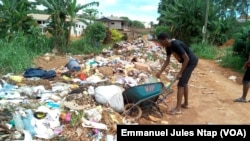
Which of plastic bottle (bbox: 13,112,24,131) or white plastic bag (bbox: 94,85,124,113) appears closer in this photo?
plastic bottle (bbox: 13,112,24,131)

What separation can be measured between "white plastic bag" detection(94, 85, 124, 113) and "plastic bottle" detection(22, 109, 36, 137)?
1318 mm

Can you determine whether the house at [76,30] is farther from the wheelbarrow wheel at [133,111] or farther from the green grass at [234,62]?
the wheelbarrow wheel at [133,111]

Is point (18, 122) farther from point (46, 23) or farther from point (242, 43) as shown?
point (46, 23)

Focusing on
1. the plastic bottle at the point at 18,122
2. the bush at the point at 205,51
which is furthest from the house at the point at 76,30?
the plastic bottle at the point at 18,122

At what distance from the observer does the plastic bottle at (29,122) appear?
4477 mm

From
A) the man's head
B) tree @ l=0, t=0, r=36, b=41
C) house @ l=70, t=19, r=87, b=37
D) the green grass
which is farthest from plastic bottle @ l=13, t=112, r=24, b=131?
house @ l=70, t=19, r=87, b=37

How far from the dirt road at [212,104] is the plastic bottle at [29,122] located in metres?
2.50

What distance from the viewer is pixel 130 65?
32.8 feet

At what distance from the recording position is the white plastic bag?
565cm

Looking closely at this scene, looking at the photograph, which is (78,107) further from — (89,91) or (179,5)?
(179,5)

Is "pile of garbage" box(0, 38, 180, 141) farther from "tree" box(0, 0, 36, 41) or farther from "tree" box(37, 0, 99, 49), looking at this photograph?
"tree" box(0, 0, 36, 41)

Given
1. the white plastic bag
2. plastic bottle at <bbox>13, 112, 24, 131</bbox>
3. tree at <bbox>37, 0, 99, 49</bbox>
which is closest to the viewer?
plastic bottle at <bbox>13, 112, 24, 131</bbox>

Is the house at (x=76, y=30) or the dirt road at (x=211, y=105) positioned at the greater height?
the house at (x=76, y=30)

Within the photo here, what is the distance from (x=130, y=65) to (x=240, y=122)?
467cm
